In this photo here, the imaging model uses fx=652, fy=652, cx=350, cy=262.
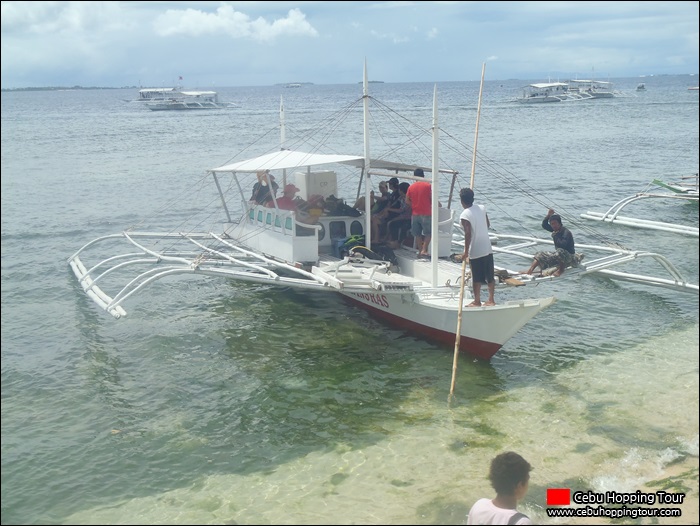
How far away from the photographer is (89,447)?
9875 millimetres

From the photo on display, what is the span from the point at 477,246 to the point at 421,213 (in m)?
2.75

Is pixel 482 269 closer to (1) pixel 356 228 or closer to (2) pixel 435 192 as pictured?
(2) pixel 435 192

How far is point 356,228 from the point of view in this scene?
15.8 m

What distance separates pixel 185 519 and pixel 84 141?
5696 centimetres

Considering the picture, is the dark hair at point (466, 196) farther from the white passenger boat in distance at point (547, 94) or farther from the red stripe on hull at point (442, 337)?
the white passenger boat in distance at point (547, 94)

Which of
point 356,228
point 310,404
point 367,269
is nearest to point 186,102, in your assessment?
point 356,228

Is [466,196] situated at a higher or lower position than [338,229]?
higher

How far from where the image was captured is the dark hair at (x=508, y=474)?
17.4ft

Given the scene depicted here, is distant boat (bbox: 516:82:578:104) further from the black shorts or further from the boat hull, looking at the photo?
the black shorts

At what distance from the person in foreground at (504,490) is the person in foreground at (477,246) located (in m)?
6.31

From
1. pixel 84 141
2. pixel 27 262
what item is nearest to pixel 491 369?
pixel 27 262

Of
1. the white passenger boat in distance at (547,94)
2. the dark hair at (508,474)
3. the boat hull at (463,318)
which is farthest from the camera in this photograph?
the white passenger boat in distance at (547,94)

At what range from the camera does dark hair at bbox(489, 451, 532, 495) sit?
5301 millimetres

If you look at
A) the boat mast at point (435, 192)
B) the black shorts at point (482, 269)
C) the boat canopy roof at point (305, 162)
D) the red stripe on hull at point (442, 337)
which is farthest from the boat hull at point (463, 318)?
the boat canopy roof at point (305, 162)
